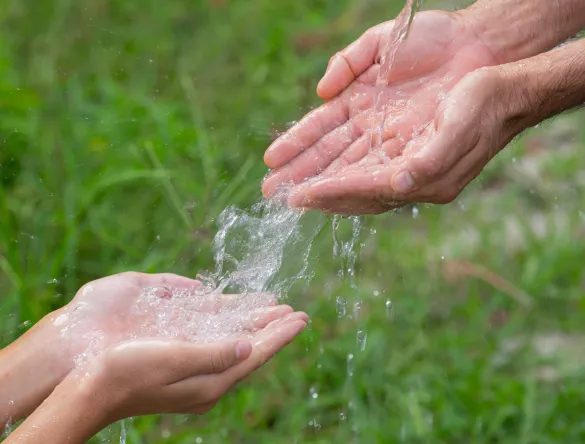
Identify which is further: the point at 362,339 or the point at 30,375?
the point at 362,339

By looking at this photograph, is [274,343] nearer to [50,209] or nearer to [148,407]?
[148,407]

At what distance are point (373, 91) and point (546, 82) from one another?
0.54 m

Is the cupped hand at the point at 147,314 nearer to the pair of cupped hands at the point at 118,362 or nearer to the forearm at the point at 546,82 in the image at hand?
the pair of cupped hands at the point at 118,362

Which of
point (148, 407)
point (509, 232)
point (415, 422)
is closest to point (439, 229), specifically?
point (509, 232)

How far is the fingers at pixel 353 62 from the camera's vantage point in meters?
2.68

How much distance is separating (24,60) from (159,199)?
102cm

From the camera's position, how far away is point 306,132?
8.43 feet

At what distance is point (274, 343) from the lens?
2.03 meters

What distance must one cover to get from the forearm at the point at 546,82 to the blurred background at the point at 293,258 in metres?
0.97

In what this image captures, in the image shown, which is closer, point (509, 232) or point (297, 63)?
point (509, 232)

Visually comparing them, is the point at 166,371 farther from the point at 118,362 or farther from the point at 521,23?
the point at 521,23

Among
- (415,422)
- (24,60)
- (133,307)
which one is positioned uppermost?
(24,60)

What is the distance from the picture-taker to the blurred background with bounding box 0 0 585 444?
9.52 ft

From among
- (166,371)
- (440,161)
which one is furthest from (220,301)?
(440,161)
